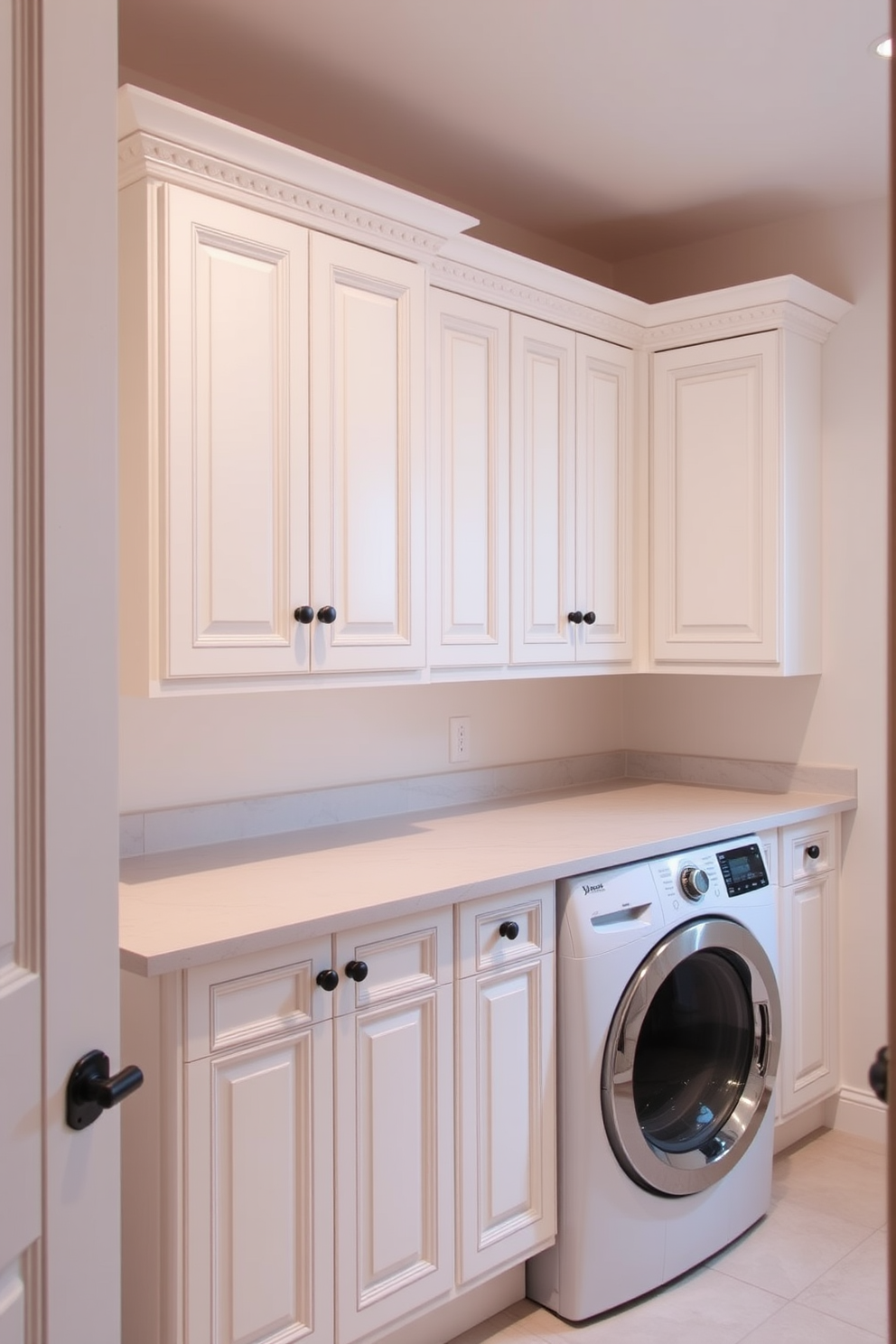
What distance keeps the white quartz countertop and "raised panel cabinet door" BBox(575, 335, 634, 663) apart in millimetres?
467

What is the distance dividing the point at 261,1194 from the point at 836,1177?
178 cm

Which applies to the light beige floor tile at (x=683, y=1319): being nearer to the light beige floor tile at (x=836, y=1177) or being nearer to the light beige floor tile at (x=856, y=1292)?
the light beige floor tile at (x=856, y=1292)

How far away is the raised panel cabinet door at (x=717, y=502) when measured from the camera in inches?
115

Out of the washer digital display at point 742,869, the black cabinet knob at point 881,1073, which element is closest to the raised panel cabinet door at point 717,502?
the washer digital display at point 742,869

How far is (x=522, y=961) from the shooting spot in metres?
2.16

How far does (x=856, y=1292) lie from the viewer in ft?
7.65

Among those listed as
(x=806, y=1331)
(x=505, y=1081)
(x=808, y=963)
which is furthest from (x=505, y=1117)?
(x=808, y=963)

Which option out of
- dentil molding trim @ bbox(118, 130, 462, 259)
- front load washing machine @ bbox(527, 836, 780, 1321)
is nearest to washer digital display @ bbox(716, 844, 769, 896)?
front load washing machine @ bbox(527, 836, 780, 1321)

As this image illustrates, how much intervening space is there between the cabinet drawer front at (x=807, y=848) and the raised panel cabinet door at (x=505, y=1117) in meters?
0.92

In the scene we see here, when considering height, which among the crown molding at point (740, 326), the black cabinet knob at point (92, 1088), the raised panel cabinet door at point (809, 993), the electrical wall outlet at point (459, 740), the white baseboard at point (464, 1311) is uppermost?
the crown molding at point (740, 326)

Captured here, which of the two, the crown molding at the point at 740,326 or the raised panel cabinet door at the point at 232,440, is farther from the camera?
the crown molding at the point at 740,326

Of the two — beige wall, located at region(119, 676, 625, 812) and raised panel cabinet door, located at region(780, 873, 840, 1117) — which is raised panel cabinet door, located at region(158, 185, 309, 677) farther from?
raised panel cabinet door, located at region(780, 873, 840, 1117)

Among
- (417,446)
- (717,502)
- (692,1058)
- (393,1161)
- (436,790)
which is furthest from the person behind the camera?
(717,502)

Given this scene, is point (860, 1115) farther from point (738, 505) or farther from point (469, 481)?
point (469, 481)
